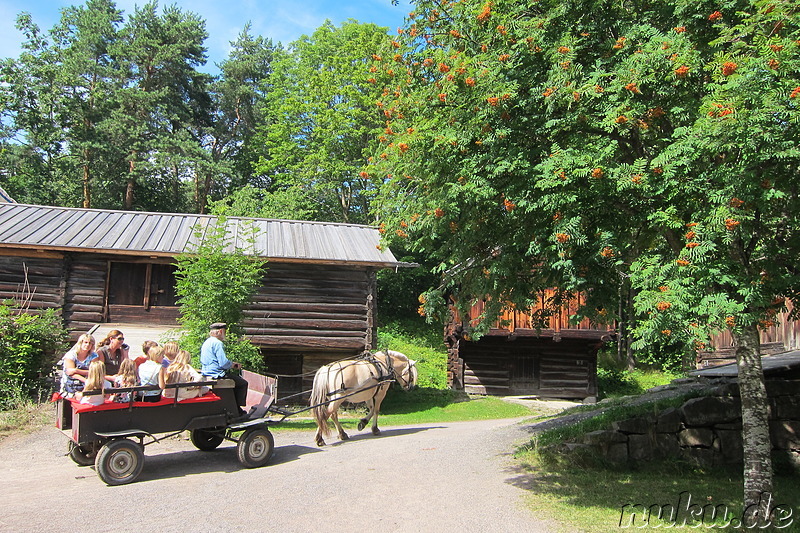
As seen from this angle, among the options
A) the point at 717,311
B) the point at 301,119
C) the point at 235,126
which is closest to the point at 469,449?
the point at 717,311

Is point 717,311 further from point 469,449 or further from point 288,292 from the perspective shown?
point 288,292

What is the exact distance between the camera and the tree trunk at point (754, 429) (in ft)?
21.9

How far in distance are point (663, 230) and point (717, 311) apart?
61.8 inches

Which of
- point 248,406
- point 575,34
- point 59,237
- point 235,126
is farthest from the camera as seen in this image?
point 235,126

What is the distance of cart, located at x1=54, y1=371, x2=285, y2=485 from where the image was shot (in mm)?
7809

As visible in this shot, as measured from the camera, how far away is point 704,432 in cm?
970

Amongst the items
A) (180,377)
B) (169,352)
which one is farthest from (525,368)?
(180,377)

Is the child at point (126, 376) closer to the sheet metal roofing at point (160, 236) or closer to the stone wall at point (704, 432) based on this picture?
the stone wall at point (704, 432)

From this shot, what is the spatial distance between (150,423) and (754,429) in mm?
7714

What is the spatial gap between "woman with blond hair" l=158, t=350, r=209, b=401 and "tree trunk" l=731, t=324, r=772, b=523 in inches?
283

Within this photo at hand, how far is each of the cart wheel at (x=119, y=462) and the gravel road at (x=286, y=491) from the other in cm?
16


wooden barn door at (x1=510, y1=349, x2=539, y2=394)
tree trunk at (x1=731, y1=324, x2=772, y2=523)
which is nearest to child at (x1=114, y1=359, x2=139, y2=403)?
tree trunk at (x1=731, y1=324, x2=772, y2=523)

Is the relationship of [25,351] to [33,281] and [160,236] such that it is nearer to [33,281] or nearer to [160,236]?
[33,281]

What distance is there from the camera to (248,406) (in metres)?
9.93
